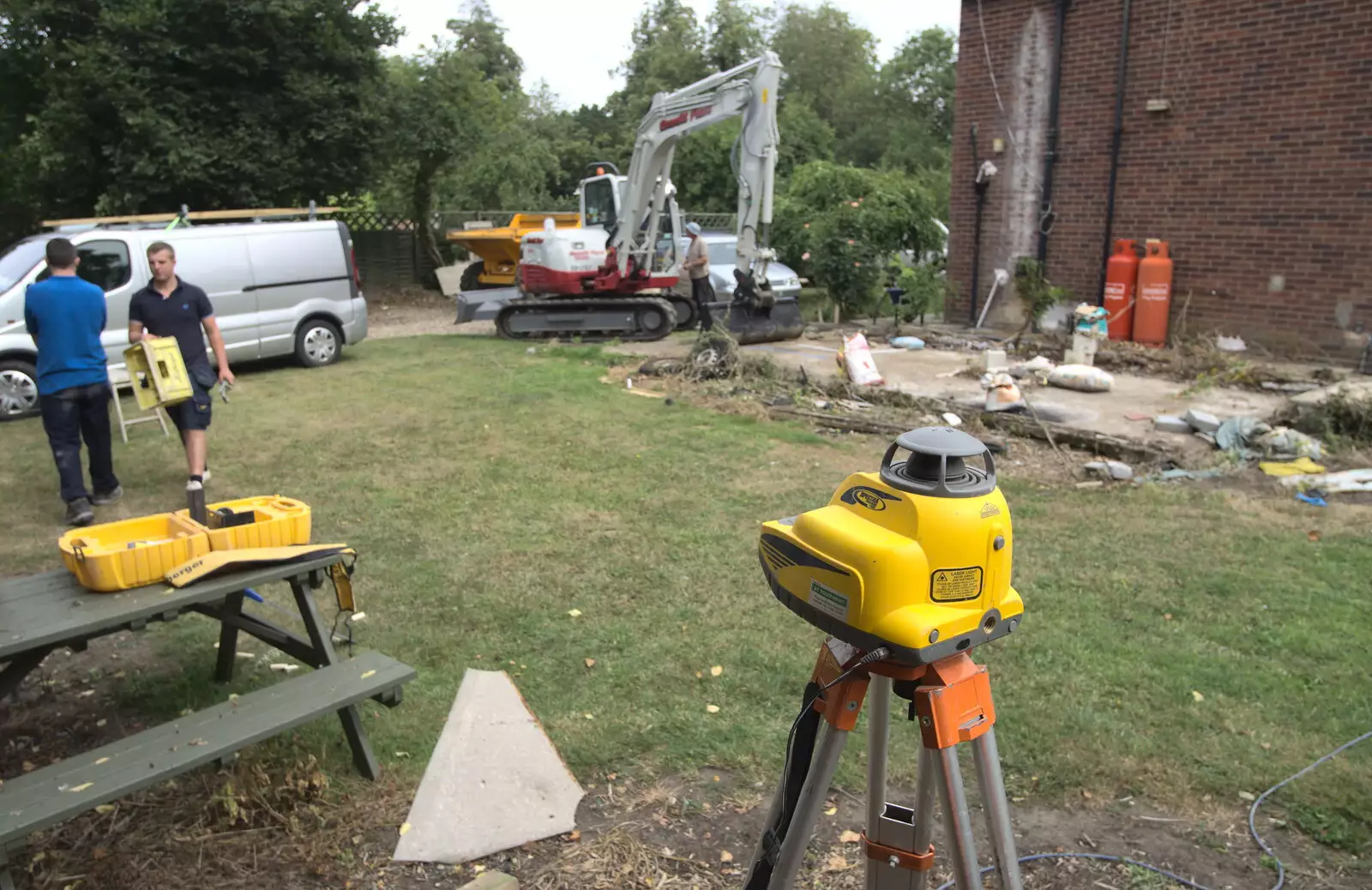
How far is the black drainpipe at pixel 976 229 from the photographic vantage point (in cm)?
1507

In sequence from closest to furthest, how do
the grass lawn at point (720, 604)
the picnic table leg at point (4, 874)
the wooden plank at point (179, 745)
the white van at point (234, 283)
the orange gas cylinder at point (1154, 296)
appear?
1. the picnic table leg at point (4, 874)
2. the wooden plank at point (179, 745)
3. the grass lawn at point (720, 604)
4. the white van at point (234, 283)
5. the orange gas cylinder at point (1154, 296)

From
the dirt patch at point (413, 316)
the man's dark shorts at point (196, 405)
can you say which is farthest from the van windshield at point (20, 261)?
the dirt patch at point (413, 316)

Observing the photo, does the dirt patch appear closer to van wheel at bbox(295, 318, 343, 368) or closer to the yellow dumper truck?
the yellow dumper truck

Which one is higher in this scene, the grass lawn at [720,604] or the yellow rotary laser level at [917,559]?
the yellow rotary laser level at [917,559]

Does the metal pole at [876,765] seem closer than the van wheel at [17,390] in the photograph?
Yes

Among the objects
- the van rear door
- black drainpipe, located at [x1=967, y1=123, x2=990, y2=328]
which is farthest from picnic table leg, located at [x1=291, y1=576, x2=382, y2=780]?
black drainpipe, located at [x1=967, y1=123, x2=990, y2=328]

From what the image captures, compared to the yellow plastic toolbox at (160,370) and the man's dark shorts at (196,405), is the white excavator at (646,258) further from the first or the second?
the yellow plastic toolbox at (160,370)

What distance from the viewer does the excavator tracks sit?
14.8 m

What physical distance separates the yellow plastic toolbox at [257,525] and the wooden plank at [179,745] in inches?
25.2

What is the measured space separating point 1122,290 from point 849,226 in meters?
4.72

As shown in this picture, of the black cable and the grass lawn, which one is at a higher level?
the black cable

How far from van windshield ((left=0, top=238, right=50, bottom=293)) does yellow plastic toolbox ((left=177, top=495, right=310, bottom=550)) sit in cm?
787

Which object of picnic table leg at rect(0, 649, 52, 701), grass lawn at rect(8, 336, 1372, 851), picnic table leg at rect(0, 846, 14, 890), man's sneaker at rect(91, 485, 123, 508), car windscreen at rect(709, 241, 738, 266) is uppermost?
car windscreen at rect(709, 241, 738, 266)

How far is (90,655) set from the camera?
4.38 metres
